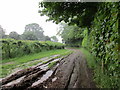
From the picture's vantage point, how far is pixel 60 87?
2791 mm

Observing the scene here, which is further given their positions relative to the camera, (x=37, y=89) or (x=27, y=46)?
(x=27, y=46)

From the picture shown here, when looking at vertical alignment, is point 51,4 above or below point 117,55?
above

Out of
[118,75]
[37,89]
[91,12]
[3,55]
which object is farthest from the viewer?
[3,55]

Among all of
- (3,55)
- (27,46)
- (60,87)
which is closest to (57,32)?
(27,46)

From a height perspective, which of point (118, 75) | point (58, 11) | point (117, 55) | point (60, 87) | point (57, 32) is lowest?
point (60, 87)

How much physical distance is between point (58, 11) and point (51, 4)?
0.73 metres

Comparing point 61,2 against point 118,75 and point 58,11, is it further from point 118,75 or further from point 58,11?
point 118,75

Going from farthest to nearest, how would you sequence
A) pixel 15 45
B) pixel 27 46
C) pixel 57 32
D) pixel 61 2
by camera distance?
pixel 57 32 → pixel 27 46 → pixel 15 45 → pixel 61 2

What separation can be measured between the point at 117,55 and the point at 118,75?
53 centimetres

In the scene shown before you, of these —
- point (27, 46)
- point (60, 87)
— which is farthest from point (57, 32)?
point (60, 87)

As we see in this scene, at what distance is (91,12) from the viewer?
5676 mm

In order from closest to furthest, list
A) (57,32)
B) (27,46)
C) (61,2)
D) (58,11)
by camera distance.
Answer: (61,2), (58,11), (27,46), (57,32)

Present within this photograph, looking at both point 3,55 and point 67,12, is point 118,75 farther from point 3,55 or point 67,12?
point 3,55

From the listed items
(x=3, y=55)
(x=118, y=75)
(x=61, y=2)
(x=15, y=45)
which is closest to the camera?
(x=118, y=75)
